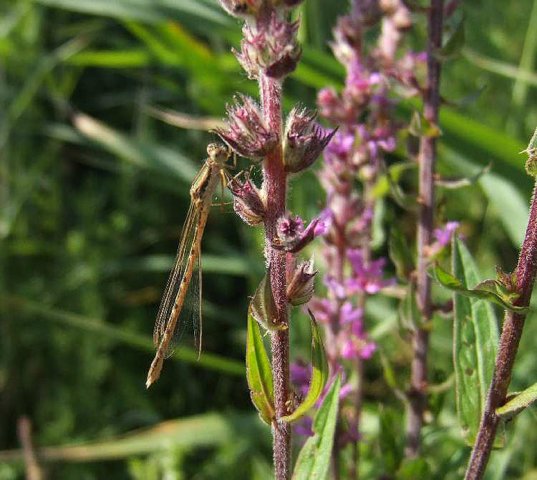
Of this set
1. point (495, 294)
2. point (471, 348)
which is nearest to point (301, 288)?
point (495, 294)

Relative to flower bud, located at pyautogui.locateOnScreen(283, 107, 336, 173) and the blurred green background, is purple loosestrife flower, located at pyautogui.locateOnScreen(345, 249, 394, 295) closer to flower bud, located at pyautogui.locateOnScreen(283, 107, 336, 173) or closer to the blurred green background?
flower bud, located at pyautogui.locateOnScreen(283, 107, 336, 173)

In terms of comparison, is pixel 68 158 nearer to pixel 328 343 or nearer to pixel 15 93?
pixel 15 93

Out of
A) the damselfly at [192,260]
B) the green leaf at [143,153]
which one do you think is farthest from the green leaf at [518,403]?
the green leaf at [143,153]

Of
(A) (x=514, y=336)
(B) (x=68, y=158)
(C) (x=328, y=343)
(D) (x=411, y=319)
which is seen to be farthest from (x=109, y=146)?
(A) (x=514, y=336)

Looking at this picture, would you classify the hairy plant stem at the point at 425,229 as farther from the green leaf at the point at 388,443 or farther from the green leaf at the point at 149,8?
the green leaf at the point at 149,8

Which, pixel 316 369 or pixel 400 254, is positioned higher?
pixel 400 254

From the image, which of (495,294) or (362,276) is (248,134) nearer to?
(495,294)
